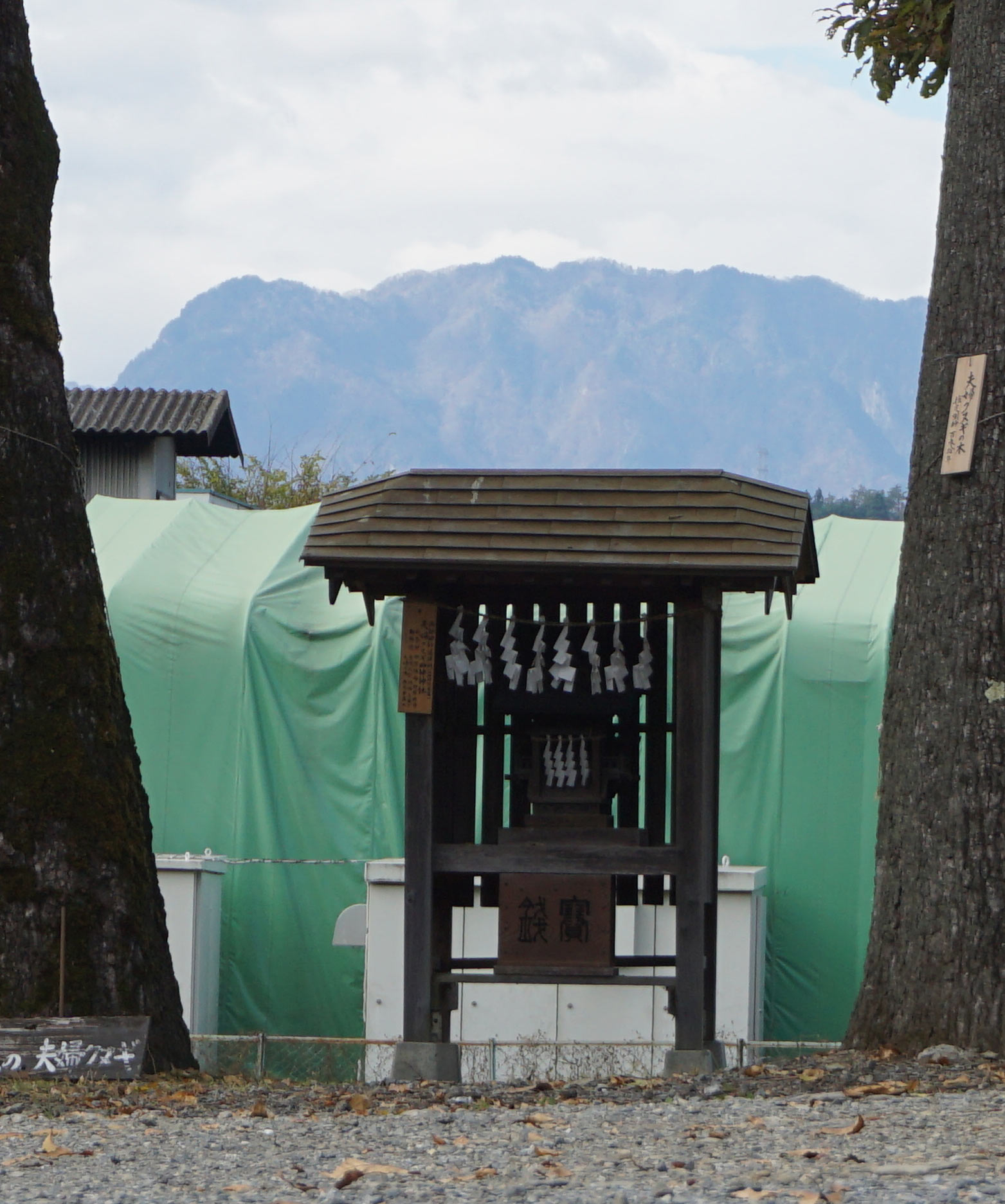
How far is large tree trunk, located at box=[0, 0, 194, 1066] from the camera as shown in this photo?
7000 mm

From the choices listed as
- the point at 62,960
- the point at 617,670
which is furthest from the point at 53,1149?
the point at 617,670

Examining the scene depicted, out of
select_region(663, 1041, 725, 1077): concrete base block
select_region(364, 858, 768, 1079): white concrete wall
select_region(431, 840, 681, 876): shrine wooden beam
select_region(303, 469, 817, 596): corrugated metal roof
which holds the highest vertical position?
select_region(303, 469, 817, 596): corrugated metal roof

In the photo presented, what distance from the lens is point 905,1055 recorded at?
6809 millimetres

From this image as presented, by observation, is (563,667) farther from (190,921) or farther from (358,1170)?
(190,921)

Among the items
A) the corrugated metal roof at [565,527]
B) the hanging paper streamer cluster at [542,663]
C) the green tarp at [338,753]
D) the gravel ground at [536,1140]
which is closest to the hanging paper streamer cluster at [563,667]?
the hanging paper streamer cluster at [542,663]

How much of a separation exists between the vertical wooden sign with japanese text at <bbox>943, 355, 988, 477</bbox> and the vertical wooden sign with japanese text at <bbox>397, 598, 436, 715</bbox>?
2.65 meters

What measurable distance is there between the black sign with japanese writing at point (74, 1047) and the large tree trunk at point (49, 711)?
1.01 ft

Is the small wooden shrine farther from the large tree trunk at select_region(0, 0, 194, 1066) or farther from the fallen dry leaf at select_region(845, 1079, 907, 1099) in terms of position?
the fallen dry leaf at select_region(845, 1079, 907, 1099)

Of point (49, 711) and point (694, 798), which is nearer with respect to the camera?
point (49, 711)

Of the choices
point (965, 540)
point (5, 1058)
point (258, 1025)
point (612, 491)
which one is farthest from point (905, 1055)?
point (258, 1025)

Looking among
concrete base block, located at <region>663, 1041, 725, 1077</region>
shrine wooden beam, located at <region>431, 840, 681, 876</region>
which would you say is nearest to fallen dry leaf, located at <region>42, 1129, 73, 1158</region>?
shrine wooden beam, located at <region>431, 840, 681, 876</region>

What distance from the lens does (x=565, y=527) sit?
744cm

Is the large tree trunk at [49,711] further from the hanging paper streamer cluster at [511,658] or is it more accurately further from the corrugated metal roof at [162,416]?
the corrugated metal roof at [162,416]

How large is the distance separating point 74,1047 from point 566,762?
113 inches
